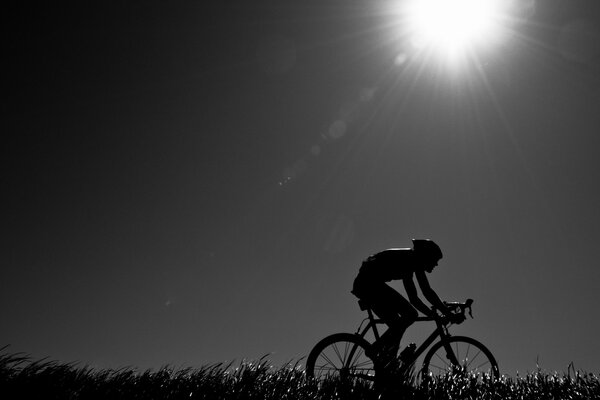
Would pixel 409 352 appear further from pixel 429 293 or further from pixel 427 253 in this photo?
pixel 427 253

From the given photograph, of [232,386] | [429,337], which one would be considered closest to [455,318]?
[429,337]

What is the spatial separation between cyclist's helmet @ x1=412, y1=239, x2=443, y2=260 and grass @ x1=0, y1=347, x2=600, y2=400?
7.77 ft

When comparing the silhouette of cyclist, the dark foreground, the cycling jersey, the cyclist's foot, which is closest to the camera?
the dark foreground

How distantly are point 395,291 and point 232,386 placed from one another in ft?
11.7

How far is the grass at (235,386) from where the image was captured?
302cm

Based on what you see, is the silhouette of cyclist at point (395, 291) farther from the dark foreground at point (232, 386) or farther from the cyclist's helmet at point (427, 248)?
the dark foreground at point (232, 386)

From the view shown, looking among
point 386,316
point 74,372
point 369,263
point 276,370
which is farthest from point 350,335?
point 74,372

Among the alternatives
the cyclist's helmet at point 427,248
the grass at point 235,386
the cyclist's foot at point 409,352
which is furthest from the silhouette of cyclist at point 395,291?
the grass at point 235,386

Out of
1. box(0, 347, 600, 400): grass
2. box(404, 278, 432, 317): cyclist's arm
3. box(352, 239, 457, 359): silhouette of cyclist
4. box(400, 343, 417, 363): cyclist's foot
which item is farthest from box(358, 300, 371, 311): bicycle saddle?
box(0, 347, 600, 400): grass

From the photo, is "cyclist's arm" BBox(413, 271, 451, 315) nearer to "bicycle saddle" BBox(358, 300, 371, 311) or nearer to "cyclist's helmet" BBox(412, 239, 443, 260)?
"cyclist's helmet" BBox(412, 239, 443, 260)

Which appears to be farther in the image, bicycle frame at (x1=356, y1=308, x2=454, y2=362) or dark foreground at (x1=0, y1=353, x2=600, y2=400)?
bicycle frame at (x1=356, y1=308, x2=454, y2=362)

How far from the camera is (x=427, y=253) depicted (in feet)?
21.2

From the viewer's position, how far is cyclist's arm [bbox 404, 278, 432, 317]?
632 cm

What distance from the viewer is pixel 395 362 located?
4430 mm
